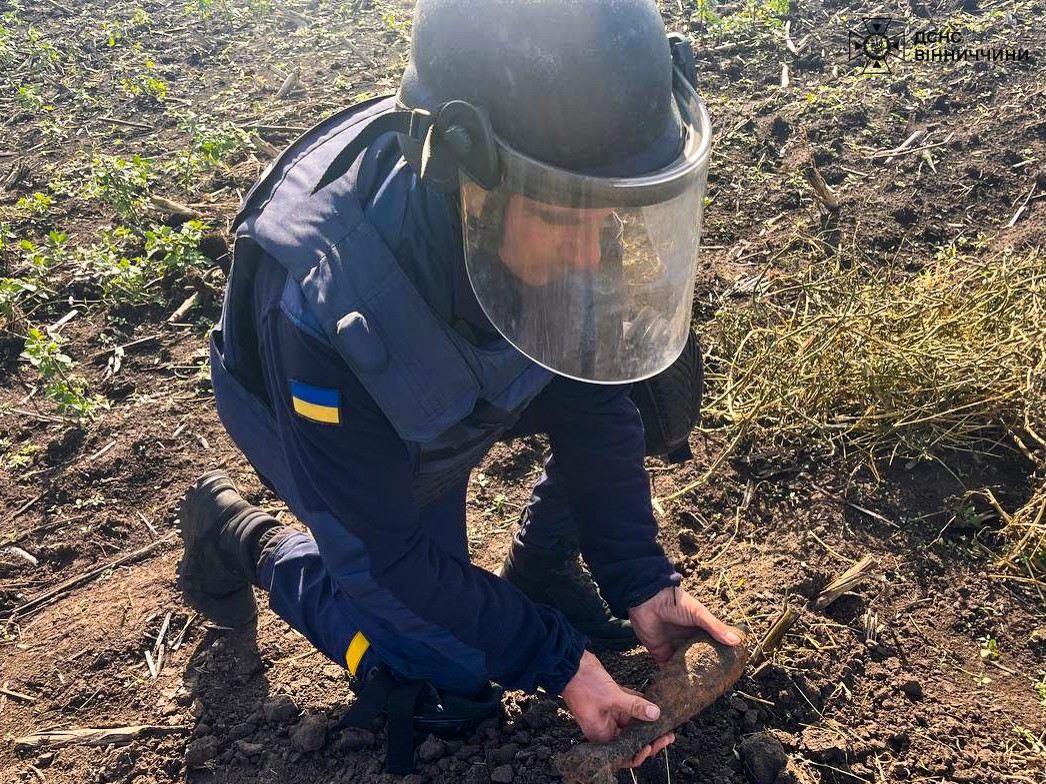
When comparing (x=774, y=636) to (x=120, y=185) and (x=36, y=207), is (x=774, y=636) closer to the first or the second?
(x=120, y=185)

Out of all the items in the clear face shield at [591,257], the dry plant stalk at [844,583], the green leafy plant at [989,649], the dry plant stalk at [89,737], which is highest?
the clear face shield at [591,257]

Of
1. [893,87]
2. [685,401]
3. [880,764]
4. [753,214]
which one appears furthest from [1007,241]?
[880,764]

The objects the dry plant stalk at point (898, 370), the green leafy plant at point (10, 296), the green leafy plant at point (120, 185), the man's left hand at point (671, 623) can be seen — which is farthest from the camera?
the green leafy plant at point (120, 185)

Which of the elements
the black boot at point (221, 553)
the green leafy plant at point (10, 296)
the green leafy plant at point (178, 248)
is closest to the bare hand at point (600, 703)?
the black boot at point (221, 553)

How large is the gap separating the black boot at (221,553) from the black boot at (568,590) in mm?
716

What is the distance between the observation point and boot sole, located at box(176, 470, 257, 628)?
2.57 m

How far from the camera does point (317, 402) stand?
169 centimetres

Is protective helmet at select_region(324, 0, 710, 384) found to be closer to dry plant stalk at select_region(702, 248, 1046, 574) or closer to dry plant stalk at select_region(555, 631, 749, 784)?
dry plant stalk at select_region(555, 631, 749, 784)

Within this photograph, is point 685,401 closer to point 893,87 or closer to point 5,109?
Result: point 893,87

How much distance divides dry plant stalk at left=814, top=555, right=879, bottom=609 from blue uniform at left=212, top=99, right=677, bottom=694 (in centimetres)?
60

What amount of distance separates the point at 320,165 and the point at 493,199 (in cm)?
52

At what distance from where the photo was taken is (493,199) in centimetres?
145

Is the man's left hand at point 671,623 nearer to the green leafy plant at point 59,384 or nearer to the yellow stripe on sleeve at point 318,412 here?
the yellow stripe on sleeve at point 318,412

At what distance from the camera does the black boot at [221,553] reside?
2.51 metres
